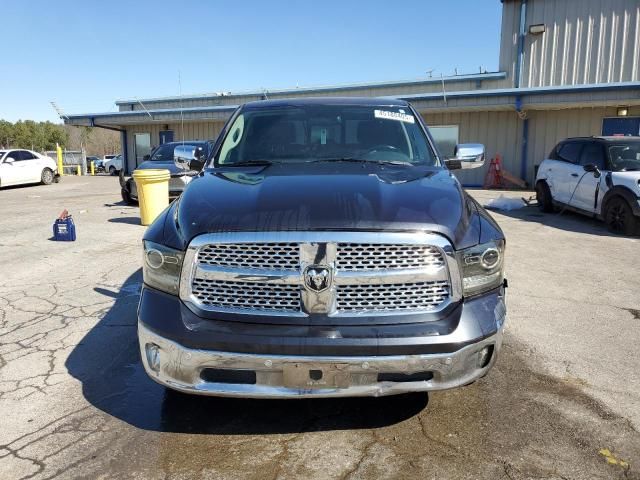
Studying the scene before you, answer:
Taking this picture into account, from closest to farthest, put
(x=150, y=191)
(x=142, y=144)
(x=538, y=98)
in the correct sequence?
(x=150, y=191), (x=538, y=98), (x=142, y=144)

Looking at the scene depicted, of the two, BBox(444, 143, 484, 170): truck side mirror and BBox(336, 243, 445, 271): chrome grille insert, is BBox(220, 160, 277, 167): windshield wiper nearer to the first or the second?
BBox(336, 243, 445, 271): chrome grille insert

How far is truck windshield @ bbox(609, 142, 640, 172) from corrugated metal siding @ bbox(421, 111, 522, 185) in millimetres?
9002

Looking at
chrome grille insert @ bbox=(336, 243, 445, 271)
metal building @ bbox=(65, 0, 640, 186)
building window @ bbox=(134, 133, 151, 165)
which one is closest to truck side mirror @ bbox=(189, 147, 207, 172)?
chrome grille insert @ bbox=(336, 243, 445, 271)

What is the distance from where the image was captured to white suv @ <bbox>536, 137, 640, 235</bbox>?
30.0 ft

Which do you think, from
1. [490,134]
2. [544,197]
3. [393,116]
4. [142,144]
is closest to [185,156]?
[393,116]

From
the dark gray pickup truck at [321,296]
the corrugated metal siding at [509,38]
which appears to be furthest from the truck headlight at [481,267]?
the corrugated metal siding at [509,38]

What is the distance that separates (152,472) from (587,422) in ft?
7.92

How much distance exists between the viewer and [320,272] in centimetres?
248

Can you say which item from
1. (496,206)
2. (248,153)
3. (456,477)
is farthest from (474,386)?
(496,206)

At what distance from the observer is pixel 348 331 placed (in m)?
2.47

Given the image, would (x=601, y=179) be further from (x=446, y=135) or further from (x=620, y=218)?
(x=446, y=135)

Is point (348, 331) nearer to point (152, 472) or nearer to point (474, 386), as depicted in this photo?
point (152, 472)

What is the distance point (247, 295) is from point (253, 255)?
21cm

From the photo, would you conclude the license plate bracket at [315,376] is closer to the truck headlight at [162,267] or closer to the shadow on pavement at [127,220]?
the truck headlight at [162,267]
